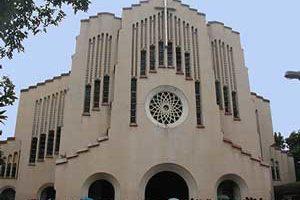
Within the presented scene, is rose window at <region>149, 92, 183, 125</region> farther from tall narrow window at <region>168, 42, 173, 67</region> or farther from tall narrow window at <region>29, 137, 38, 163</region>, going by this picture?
tall narrow window at <region>29, 137, 38, 163</region>

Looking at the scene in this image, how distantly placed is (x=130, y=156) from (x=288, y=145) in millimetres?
17394

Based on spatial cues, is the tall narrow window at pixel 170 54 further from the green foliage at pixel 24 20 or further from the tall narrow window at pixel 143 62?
the green foliage at pixel 24 20

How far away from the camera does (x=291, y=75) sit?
14.0 m

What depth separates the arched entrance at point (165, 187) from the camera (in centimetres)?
2570

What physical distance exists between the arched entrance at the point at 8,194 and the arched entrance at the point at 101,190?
8300 millimetres

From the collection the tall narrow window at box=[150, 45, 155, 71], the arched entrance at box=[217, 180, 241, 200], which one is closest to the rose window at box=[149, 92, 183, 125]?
the tall narrow window at box=[150, 45, 155, 71]

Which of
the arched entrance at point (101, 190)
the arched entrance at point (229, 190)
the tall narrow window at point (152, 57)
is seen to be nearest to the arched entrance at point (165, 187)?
the arched entrance at point (229, 190)

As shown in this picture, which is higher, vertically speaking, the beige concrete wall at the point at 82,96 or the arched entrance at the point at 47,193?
the beige concrete wall at the point at 82,96

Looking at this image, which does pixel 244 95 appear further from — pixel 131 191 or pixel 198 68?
pixel 131 191

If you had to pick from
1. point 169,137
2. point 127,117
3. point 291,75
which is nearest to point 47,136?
point 127,117

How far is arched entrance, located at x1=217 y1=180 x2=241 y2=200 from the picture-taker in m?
24.4

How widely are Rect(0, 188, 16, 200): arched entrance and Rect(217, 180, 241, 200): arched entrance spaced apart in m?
15.3

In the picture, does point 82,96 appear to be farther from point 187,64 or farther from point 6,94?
point 6,94

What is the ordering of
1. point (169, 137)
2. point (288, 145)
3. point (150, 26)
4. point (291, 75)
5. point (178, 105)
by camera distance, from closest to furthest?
point (291, 75) < point (169, 137) < point (178, 105) < point (150, 26) < point (288, 145)
